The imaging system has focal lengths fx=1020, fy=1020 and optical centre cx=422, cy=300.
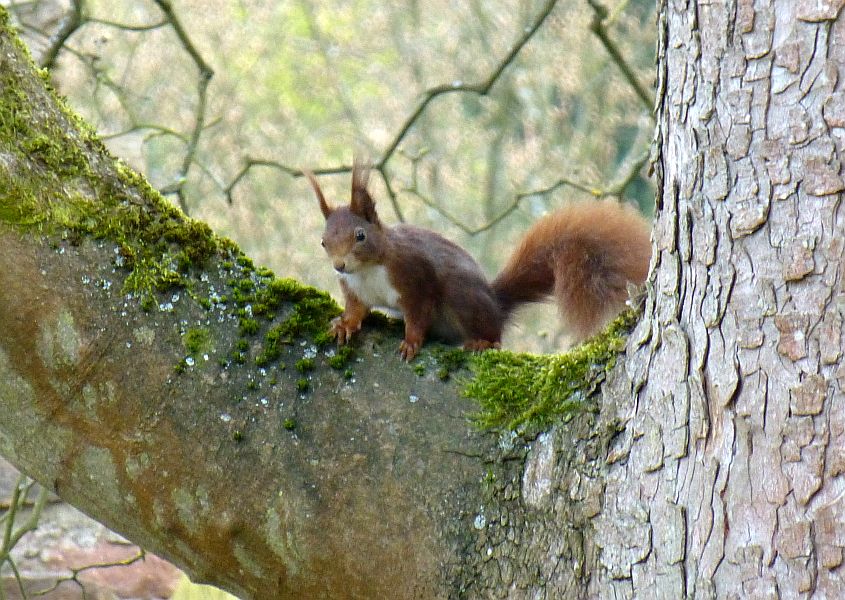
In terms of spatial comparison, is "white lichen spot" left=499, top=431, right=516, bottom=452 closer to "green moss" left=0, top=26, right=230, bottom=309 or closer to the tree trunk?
the tree trunk

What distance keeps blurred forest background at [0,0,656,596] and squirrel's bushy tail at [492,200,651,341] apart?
2473 millimetres

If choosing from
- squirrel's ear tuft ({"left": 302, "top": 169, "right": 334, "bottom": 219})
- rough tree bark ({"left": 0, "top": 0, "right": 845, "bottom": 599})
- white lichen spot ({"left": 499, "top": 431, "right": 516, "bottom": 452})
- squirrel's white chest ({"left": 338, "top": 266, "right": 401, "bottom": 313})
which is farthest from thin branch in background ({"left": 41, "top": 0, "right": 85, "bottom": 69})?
white lichen spot ({"left": 499, "top": 431, "right": 516, "bottom": 452})

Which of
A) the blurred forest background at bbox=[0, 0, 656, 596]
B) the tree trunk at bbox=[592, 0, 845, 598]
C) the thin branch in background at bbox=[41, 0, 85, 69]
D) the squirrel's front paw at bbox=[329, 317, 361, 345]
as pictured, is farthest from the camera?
the blurred forest background at bbox=[0, 0, 656, 596]

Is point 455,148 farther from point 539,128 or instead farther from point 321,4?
point 321,4

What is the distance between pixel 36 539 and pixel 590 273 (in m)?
2.20

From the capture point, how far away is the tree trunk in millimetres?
1146

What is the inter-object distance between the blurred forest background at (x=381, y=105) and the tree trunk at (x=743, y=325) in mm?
3380

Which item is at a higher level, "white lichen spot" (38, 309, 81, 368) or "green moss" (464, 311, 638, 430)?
"green moss" (464, 311, 638, 430)

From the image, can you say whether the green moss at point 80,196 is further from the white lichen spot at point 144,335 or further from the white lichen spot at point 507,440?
the white lichen spot at point 507,440

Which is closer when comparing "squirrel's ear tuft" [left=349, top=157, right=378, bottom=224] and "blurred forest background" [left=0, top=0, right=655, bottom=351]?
"squirrel's ear tuft" [left=349, top=157, right=378, bottom=224]

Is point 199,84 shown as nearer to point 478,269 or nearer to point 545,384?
point 478,269

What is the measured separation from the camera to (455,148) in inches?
236

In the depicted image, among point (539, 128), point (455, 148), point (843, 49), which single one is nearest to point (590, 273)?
point (843, 49)

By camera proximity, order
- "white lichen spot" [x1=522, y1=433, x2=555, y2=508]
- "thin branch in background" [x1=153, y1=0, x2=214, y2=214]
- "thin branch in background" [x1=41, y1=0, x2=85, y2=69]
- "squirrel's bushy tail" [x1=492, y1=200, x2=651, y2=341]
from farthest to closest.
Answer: "thin branch in background" [x1=153, y1=0, x2=214, y2=214], "thin branch in background" [x1=41, y1=0, x2=85, y2=69], "squirrel's bushy tail" [x1=492, y1=200, x2=651, y2=341], "white lichen spot" [x1=522, y1=433, x2=555, y2=508]
